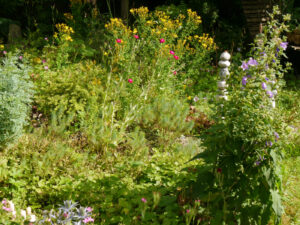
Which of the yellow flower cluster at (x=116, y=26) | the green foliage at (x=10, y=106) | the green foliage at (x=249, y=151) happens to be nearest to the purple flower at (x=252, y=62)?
the green foliage at (x=249, y=151)

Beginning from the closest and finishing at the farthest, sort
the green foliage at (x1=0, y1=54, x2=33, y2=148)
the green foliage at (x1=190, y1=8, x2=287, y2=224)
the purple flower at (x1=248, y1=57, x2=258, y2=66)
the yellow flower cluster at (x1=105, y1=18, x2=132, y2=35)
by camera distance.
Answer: the green foliage at (x1=190, y1=8, x2=287, y2=224) → the purple flower at (x1=248, y1=57, x2=258, y2=66) → the green foliage at (x1=0, y1=54, x2=33, y2=148) → the yellow flower cluster at (x1=105, y1=18, x2=132, y2=35)

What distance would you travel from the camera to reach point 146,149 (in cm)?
396

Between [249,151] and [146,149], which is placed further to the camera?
[146,149]

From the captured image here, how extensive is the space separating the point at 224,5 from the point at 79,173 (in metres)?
8.20

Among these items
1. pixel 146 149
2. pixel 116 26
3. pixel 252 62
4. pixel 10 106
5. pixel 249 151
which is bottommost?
pixel 146 149

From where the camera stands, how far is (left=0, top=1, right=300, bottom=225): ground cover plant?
8.86 ft

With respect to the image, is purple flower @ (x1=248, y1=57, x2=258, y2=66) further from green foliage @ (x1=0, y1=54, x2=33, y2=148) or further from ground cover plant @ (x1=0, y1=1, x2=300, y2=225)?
green foliage @ (x1=0, y1=54, x2=33, y2=148)

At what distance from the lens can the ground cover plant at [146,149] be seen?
2701 mm

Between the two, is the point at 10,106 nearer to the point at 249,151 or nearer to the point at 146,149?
the point at 146,149

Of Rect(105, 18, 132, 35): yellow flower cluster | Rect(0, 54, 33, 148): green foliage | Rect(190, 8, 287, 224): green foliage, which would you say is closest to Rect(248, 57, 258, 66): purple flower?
Rect(190, 8, 287, 224): green foliage

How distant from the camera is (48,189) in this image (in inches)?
129

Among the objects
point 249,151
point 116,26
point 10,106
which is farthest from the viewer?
point 116,26

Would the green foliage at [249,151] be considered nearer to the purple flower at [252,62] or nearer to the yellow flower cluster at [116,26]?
the purple flower at [252,62]

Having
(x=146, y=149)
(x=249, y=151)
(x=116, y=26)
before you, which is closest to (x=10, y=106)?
(x=146, y=149)
